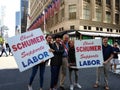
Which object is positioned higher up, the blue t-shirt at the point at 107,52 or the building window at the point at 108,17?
the building window at the point at 108,17

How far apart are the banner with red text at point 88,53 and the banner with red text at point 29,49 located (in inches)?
53.3

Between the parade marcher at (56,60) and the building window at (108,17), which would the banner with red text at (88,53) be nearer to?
the parade marcher at (56,60)

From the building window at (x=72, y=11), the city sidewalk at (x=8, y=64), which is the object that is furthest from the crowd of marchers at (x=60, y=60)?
the building window at (x=72, y=11)

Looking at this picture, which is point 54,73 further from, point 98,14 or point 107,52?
point 98,14

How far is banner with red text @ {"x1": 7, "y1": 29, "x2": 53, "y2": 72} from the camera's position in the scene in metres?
9.73

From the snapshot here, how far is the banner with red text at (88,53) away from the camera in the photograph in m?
10.7

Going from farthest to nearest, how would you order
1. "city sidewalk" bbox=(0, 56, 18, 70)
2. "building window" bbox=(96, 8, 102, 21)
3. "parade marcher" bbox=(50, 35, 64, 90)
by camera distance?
"building window" bbox=(96, 8, 102, 21) < "city sidewalk" bbox=(0, 56, 18, 70) < "parade marcher" bbox=(50, 35, 64, 90)

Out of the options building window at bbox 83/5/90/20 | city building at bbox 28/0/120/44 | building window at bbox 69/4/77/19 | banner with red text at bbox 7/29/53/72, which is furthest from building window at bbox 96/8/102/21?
banner with red text at bbox 7/29/53/72

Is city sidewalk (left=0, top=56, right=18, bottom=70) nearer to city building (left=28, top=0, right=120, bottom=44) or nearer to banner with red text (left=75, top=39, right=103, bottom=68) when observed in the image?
banner with red text (left=75, top=39, right=103, bottom=68)

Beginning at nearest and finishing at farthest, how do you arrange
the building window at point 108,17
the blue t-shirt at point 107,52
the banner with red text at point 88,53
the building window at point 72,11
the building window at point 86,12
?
the blue t-shirt at point 107,52, the banner with red text at point 88,53, the building window at point 72,11, the building window at point 86,12, the building window at point 108,17

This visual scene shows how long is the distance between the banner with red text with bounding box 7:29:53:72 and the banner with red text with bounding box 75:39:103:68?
1.35m

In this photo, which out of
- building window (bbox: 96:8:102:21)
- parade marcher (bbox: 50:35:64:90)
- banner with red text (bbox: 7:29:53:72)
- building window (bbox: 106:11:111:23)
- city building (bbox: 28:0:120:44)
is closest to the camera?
banner with red text (bbox: 7:29:53:72)

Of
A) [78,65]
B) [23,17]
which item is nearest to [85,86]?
[78,65]

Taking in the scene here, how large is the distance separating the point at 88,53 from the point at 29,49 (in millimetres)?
2271
